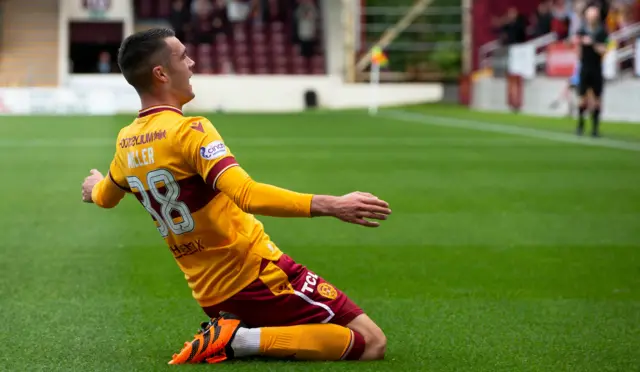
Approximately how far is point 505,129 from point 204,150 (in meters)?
19.0

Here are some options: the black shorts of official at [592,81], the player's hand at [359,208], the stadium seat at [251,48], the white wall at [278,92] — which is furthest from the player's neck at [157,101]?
the stadium seat at [251,48]

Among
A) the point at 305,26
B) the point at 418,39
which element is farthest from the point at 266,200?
the point at 305,26

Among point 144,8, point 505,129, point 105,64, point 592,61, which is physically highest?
point 144,8

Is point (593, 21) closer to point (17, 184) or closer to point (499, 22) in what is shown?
point (17, 184)

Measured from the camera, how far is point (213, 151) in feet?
13.3

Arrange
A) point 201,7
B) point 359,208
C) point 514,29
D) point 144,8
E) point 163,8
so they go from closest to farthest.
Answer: point 359,208
point 514,29
point 201,7
point 144,8
point 163,8

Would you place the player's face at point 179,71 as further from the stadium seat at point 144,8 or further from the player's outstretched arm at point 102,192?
the stadium seat at point 144,8

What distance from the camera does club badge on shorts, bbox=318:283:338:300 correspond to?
179 inches

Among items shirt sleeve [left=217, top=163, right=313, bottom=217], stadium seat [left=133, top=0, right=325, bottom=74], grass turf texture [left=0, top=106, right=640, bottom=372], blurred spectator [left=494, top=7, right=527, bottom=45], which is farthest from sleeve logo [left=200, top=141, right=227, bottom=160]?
stadium seat [left=133, top=0, right=325, bottom=74]

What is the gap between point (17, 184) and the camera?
12289 millimetres

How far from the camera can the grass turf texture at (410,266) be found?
15.9 ft

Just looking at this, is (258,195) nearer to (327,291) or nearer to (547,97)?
(327,291)

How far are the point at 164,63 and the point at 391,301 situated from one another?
7.37ft

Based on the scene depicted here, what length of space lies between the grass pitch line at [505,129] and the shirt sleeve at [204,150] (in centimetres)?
1295
